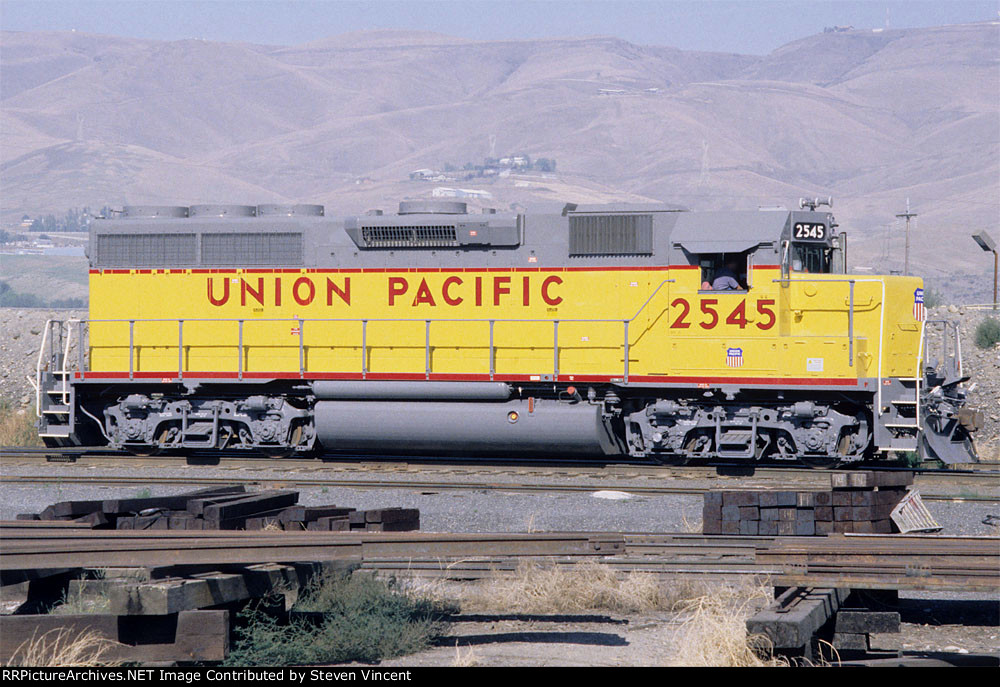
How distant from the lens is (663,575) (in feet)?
29.5

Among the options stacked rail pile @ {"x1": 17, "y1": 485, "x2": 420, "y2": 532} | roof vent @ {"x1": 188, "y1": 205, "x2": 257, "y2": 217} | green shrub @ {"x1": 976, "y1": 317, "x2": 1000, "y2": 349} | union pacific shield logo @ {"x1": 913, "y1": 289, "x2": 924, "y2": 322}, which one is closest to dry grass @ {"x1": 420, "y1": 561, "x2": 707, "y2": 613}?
stacked rail pile @ {"x1": 17, "y1": 485, "x2": 420, "y2": 532}

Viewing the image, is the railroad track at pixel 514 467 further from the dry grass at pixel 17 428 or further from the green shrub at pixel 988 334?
the green shrub at pixel 988 334

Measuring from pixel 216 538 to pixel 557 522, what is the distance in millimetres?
4732

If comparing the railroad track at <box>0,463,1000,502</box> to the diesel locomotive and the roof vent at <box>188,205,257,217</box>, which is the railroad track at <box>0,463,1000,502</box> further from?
the roof vent at <box>188,205,257,217</box>

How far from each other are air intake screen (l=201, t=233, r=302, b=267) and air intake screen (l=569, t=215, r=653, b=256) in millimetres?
4012

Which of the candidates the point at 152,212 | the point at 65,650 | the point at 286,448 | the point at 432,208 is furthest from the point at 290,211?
the point at 65,650

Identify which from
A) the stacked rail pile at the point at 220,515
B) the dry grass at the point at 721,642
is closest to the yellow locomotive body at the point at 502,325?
the stacked rail pile at the point at 220,515

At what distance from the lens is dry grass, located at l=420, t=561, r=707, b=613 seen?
8438 mm

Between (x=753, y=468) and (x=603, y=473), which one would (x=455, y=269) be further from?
(x=753, y=468)

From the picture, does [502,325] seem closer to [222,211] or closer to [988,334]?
[222,211]

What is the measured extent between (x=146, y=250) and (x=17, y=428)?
567 cm

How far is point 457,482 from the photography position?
45.4ft

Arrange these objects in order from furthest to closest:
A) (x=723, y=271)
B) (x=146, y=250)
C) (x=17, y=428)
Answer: (x=17, y=428) → (x=146, y=250) → (x=723, y=271)

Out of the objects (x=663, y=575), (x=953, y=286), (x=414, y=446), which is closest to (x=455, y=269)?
(x=414, y=446)
